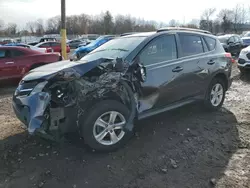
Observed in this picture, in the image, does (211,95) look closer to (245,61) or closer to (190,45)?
(190,45)

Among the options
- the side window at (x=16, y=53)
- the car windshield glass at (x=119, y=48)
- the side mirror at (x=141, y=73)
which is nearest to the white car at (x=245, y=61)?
the car windshield glass at (x=119, y=48)

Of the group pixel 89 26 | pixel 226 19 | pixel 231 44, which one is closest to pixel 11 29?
pixel 89 26

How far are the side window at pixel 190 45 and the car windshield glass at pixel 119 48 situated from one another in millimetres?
860

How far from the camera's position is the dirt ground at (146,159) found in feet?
9.55

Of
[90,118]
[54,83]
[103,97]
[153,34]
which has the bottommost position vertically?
[90,118]

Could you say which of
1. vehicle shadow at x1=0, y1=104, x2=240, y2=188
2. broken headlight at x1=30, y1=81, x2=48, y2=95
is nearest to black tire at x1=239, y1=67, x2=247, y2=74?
vehicle shadow at x1=0, y1=104, x2=240, y2=188

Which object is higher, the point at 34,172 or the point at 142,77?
the point at 142,77

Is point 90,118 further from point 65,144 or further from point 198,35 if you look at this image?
point 198,35

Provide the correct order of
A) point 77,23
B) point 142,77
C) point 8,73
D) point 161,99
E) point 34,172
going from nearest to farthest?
point 34,172
point 142,77
point 161,99
point 8,73
point 77,23

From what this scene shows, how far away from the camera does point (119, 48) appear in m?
4.12

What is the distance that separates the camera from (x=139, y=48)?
151 inches

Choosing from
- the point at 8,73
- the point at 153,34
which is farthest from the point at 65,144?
the point at 8,73

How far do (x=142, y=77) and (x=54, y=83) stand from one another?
129 centimetres

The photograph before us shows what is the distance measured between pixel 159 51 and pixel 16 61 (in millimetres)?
5574
